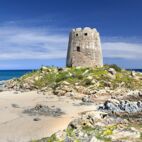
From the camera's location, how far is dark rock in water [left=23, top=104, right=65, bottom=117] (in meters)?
30.9

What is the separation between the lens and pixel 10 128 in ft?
82.0

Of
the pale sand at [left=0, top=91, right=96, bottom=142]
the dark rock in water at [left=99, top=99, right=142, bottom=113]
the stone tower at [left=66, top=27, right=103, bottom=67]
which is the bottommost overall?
the pale sand at [left=0, top=91, right=96, bottom=142]

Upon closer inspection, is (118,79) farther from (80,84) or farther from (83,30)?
(83,30)

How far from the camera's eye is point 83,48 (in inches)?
2013

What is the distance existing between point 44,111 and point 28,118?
314cm

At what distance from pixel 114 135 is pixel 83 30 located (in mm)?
35404

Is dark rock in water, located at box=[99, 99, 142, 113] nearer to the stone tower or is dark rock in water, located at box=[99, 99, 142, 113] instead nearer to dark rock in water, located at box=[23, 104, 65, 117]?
dark rock in water, located at box=[23, 104, 65, 117]

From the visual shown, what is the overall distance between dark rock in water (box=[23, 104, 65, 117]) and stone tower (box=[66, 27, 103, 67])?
752 inches

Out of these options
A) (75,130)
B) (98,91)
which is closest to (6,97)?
(98,91)

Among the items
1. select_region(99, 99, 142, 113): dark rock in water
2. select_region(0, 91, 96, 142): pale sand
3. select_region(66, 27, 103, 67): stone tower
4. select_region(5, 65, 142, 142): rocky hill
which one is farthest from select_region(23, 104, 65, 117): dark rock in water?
select_region(66, 27, 103, 67): stone tower

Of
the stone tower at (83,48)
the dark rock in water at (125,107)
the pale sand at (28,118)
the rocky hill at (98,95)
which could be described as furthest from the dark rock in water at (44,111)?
the stone tower at (83,48)

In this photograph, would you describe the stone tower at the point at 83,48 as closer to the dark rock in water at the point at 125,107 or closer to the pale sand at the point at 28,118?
the pale sand at the point at 28,118

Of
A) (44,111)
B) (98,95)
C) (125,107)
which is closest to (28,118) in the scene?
(44,111)

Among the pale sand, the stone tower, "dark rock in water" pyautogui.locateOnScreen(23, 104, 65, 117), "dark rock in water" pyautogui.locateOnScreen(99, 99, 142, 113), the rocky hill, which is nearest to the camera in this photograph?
the rocky hill
